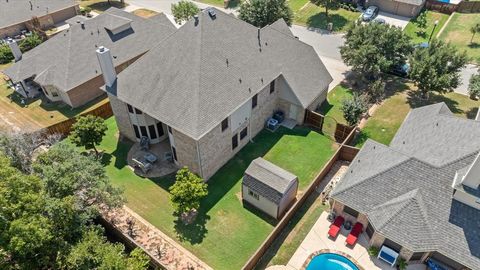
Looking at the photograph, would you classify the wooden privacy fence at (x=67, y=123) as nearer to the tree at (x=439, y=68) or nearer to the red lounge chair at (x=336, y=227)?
the red lounge chair at (x=336, y=227)

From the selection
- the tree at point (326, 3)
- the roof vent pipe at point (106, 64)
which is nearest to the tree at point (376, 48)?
the tree at point (326, 3)

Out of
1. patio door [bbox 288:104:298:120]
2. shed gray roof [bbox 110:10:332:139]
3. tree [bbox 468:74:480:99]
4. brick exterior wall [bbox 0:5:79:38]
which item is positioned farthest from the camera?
brick exterior wall [bbox 0:5:79:38]

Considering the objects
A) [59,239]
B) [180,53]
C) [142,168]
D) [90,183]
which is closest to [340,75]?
[180,53]

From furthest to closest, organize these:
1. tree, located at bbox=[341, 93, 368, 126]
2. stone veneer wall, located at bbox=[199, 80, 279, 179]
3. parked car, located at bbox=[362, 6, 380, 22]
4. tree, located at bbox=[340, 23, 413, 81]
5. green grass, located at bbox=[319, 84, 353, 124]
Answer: parked car, located at bbox=[362, 6, 380, 22] → tree, located at bbox=[340, 23, 413, 81] → green grass, located at bbox=[319, 84, 353, 124] → tree, located at bbox=[341, 93, 368, 126] → stone veneer wall, located at bbox=[199, 80, 279, 179]

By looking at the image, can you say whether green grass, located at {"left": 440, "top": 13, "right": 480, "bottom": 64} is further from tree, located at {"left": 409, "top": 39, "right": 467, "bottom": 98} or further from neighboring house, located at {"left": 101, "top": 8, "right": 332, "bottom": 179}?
neighboring house, located at {"left": 101, "top": 8, "right": 332, "bottom": 179}

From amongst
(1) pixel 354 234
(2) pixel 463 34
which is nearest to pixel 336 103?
(1) pixel 354 234

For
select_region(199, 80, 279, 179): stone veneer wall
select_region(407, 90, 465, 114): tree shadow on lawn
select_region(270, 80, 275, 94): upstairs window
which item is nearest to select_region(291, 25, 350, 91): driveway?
select_region(407, 90, 465, 114): tree shadow on lawn
